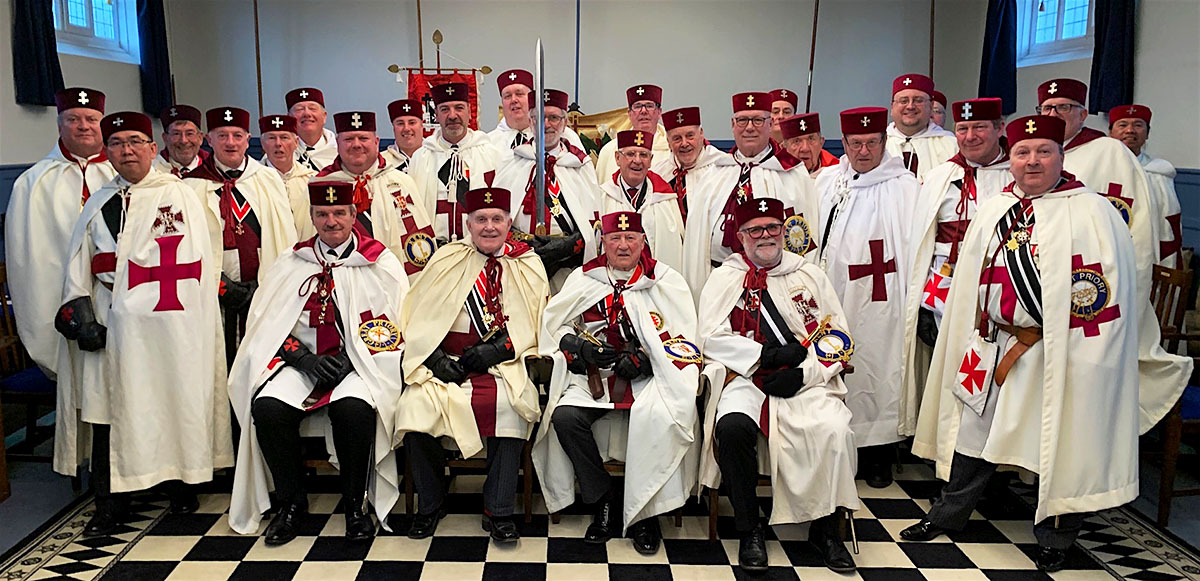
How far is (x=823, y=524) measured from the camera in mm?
3703

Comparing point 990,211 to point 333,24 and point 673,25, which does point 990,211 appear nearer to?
point 673,25

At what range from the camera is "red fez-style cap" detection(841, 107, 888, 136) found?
14.7 ft

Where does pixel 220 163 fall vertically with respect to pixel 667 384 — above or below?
above

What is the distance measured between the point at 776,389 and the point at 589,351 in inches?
32.5

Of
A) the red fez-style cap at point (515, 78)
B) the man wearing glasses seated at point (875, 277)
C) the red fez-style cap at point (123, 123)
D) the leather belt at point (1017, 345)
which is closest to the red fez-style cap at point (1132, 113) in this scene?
the man wearing glasses seated at point (875, 277)

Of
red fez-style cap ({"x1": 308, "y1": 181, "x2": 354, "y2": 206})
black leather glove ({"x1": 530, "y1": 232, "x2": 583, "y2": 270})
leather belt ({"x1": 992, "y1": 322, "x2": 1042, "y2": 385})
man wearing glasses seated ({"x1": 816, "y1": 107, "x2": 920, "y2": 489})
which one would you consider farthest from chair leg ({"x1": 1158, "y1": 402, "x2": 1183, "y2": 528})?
red fez-style cap ({"x1": 308, "y1": 181, "x2": 354, "y2": 206})

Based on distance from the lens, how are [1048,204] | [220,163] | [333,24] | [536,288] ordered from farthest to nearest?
[333,24], [220,163], [536,288], [1048,204]

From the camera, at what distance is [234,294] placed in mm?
4344

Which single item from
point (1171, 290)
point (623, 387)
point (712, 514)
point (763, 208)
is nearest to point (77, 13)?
point (623, 387)

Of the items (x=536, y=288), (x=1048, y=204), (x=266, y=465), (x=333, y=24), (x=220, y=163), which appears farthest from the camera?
(x=333, y=24)

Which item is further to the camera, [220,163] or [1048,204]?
[220,163]

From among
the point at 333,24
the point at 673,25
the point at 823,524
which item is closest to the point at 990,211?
the point at 823,524

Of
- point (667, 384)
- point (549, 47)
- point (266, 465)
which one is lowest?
point (266, 465)

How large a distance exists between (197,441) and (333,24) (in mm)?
6948
